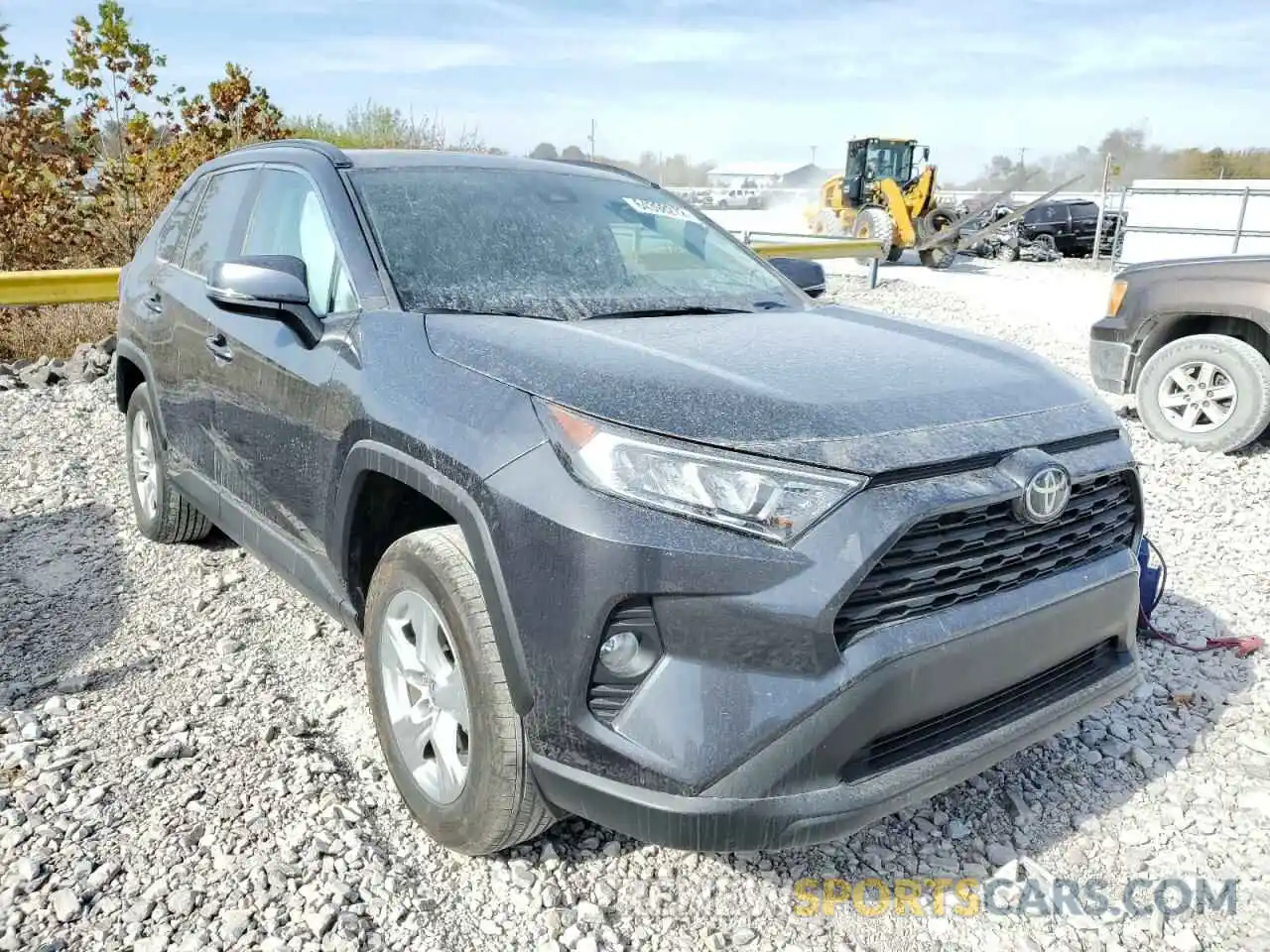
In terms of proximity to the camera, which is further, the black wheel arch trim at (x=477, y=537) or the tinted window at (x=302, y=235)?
the tinted window at (x=302, y=235)

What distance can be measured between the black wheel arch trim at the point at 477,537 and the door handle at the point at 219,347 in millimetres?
1092

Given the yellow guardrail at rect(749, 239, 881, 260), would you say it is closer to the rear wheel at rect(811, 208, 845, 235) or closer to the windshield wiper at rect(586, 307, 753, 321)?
the rear wheel at rect(811, 208, 845, 235)

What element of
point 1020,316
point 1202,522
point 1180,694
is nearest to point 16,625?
point 1180,694

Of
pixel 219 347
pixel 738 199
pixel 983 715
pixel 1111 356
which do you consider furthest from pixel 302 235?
pixel 738 199

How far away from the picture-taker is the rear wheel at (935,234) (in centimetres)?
1991

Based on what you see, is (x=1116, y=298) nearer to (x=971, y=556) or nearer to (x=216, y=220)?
(x=971, y=556)

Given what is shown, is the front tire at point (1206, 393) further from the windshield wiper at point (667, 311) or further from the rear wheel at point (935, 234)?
the rear wheel at point (935, 234)

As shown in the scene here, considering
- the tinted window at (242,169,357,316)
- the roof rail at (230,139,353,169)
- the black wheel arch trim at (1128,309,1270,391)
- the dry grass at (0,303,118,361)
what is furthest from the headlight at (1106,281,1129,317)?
the dry grass at (0,303,118,361)

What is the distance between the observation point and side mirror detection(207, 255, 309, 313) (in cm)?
263

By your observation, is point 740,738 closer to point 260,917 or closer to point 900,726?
point 900,726

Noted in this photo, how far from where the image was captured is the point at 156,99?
1019cm

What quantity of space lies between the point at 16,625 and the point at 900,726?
3436 millimetres

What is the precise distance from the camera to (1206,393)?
6.18m

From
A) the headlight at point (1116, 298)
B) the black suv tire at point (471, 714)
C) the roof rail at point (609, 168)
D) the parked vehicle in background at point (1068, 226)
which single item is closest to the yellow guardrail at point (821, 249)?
the headlight at point (1116, 298)
